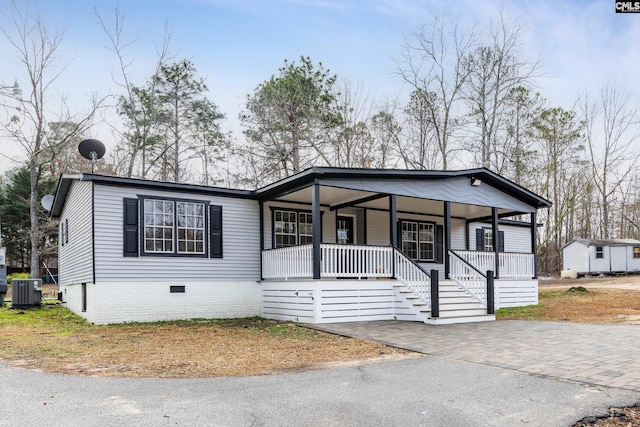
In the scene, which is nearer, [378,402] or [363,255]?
[378,402]

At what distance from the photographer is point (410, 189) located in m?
13.3

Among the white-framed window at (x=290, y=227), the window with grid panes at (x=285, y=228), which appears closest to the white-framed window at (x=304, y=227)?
the white-framed window at (x=290, y=227)

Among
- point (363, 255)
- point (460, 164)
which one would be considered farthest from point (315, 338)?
point (460, 164)

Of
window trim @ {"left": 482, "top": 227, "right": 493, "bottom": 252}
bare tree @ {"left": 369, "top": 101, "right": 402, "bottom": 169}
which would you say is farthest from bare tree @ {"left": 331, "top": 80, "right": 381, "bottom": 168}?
window trim @ {"left": 482, "top": 227, "right": 493, "bottom": 252}

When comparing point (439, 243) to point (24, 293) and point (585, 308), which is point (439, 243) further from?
point (24, 293)

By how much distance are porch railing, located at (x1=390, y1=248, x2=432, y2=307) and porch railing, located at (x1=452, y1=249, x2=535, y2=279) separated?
2.30 meters

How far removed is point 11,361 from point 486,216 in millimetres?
15249

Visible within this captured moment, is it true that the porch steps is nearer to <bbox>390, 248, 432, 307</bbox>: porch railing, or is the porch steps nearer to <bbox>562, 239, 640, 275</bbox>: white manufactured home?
<bbox>390, 248, 432, 307</bbox>: porch railing

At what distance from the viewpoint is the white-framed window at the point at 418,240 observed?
17.2 meters

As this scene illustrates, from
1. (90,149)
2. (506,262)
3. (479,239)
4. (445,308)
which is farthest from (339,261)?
(479,239)

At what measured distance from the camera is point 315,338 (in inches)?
371

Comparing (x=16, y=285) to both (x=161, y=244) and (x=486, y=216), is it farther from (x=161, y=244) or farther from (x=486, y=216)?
(x=486, y=216)

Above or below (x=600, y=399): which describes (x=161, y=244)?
above

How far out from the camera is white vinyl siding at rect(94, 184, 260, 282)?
38.7 feet
